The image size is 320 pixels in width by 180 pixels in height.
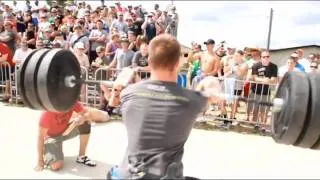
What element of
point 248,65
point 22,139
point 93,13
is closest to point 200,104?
point 22,139

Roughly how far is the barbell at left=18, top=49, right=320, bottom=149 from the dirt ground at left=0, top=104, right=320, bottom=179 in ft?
5.19

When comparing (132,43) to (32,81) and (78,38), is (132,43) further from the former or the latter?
(32,81)

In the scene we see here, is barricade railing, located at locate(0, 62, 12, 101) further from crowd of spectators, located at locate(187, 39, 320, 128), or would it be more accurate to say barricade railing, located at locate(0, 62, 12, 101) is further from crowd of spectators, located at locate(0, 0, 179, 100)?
crowd of spectators, located at locate(187, 39, 320, 128)

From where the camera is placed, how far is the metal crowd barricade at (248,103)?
7709 mm

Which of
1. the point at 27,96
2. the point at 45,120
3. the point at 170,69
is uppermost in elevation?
the point at 170,69

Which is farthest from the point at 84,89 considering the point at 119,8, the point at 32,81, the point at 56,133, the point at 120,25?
the point at 119,8

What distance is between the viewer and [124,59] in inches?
340

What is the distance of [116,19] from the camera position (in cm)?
1186

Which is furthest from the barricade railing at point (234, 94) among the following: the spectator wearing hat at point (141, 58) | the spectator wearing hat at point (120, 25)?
the spectator wearing hat at point (120, 25)

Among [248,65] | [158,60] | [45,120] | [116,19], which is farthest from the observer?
[116,19]

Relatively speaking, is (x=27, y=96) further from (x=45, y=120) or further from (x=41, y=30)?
(x=41, y=30)

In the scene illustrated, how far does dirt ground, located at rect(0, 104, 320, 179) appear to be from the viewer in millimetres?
5375

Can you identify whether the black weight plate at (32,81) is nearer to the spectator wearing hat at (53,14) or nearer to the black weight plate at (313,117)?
the black weight plate at (313,117)

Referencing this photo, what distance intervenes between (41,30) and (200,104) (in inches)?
349
